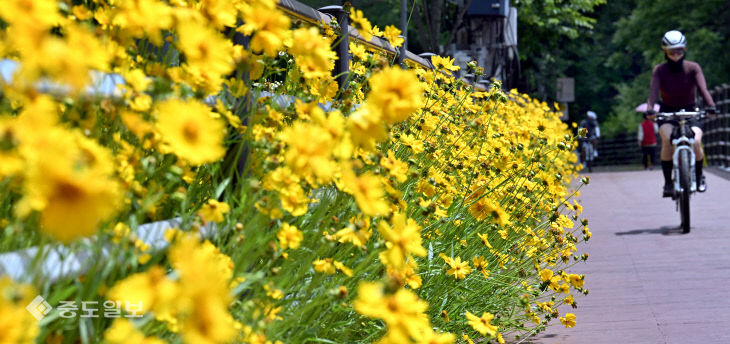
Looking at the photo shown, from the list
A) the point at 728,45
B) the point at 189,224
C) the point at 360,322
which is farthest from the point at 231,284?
the point at 728,45

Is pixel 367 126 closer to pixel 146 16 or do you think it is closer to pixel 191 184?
pixel 146 16

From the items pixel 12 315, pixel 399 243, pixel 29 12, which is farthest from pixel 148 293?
pixel 399 243

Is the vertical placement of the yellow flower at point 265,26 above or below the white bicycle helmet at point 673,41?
above

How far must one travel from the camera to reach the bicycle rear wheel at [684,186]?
26.9 feet

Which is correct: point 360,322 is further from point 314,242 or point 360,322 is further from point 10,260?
point 10,260

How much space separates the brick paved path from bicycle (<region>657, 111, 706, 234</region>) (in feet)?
0.90

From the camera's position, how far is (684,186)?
8344 mm

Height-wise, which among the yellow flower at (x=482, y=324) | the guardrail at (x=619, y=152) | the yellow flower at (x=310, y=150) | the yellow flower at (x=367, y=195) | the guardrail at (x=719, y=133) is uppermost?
the yellow flower at (x=310, y=150)

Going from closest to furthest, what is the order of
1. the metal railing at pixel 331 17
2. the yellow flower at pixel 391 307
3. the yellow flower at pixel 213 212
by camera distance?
1. the yellow flower at pixel 391 307
2. the yellow flower at pixel 213 212
3. the metal railing at pixel 331 17

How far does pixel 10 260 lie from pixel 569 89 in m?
27.4

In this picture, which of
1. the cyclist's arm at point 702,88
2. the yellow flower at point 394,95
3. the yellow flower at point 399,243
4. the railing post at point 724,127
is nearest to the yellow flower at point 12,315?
the yellow flower at point 394,95

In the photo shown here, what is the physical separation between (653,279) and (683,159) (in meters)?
3.03

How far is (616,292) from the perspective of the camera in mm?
5328

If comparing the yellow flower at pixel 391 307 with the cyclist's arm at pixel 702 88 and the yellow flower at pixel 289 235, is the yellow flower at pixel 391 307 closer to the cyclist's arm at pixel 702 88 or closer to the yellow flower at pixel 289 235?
the yellow flower at pixel 289 235
